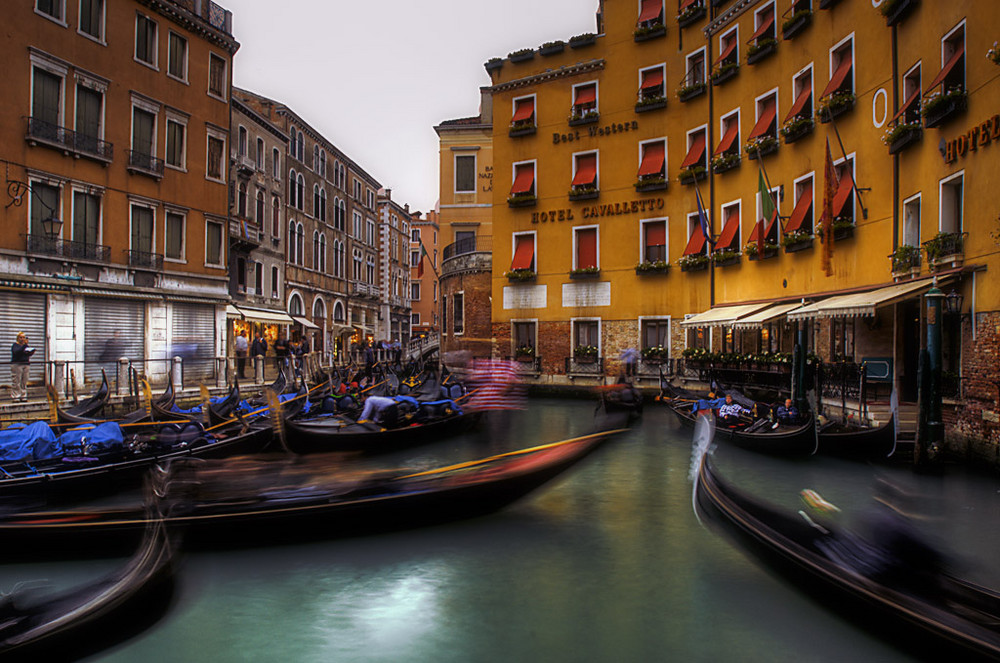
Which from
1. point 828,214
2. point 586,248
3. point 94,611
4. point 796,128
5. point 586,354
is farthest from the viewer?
point 586,248

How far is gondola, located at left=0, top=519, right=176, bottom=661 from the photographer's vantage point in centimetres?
309

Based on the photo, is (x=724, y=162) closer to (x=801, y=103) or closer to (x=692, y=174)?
(x=692, y=174)

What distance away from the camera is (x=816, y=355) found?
11086mm

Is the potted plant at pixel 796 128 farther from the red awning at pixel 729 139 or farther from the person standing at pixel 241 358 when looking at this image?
the person standing at pixel 241 358

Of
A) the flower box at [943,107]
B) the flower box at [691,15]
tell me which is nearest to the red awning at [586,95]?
the flower box at [691,15]

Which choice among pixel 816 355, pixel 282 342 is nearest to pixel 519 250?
pixel 282 342

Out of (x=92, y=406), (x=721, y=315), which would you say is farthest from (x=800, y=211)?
(x=92, y=406)

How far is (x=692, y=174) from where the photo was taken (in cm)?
1479

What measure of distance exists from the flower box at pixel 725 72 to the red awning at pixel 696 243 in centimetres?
311

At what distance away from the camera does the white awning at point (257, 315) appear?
55.9 ft

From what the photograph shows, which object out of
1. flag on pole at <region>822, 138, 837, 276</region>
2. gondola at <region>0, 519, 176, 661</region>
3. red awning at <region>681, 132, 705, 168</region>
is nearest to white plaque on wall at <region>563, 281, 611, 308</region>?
red awning at <region>681, 132, 705, 168</region>

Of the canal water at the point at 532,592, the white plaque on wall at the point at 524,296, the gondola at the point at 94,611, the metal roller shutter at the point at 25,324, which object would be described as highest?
the white plaque on wall at the point at 524,296

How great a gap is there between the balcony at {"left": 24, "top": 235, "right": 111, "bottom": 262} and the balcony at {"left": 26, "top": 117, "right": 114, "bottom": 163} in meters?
1.63

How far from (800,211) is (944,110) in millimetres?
3617
